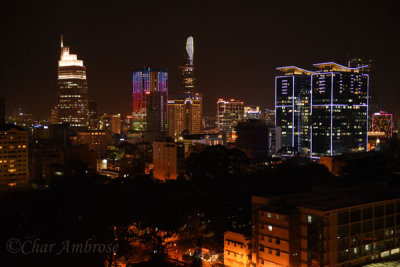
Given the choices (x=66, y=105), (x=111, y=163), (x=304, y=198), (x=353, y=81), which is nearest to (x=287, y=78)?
(x=353, y=81)

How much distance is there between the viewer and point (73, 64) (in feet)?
166

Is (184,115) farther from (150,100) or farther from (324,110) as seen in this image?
(324,110)

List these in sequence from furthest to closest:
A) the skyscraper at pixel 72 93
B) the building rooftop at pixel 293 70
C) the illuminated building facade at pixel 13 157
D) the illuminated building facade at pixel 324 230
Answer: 1. the skyscraper at pixel 72 93
2. the building rooftop at pixel 293 70
3. the illuminated building facade at pixel 13 157
4. the illuminated building facade at pixel 324 230

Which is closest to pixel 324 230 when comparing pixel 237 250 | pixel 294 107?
pixel 237 250

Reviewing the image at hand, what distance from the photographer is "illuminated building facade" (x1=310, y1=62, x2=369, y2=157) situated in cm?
2658

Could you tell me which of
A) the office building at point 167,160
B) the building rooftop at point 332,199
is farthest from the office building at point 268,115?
the building rooftop at point 332,199

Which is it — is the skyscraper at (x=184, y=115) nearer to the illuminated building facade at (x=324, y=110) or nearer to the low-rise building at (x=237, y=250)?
the illuminated building facade at (x=324, y=110)

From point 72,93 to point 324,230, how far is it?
45.7 meters

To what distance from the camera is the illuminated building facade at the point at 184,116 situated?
46438 millimetres

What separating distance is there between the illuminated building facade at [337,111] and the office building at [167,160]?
10.1 meters

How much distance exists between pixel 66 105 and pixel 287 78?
30.0 meters

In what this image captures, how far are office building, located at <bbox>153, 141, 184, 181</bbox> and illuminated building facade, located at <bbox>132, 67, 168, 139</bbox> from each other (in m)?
21.6

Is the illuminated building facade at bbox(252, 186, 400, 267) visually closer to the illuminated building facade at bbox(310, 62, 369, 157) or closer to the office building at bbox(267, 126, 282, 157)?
the illuminated building facade at bbox(310, 62, 369, 157)

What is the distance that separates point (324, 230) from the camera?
27.4 ft
